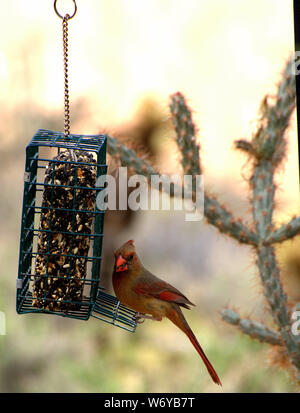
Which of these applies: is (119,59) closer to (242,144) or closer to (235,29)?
(235,29)

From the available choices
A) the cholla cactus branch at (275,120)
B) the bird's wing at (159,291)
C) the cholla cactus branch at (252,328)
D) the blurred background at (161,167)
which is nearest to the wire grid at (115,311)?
the bird's wing at (159,291)

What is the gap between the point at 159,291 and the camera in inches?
74.7

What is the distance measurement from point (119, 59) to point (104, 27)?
0.36 m

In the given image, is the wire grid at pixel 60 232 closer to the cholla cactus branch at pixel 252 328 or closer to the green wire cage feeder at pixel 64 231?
the green wire cage feeder at pixel 64 231

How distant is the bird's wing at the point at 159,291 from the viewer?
186 cm

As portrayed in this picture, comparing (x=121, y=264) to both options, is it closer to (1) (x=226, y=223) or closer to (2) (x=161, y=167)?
(1) (x=226, y=223)

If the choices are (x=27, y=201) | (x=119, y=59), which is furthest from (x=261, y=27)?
(x=27, y=201)

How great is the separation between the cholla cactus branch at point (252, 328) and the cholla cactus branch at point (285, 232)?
1.32 ft

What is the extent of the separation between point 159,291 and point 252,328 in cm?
102

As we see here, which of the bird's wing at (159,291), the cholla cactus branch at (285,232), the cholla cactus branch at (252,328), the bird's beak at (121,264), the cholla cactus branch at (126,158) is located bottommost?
the cholla cactus branch at (252,328)

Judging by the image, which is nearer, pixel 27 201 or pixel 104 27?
pixel 27 201

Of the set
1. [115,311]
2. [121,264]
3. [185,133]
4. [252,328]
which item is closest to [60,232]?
[121,264]

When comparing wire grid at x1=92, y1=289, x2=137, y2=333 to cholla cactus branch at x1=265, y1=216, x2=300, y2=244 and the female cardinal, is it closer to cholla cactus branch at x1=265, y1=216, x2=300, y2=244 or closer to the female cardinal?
the female cardinal
